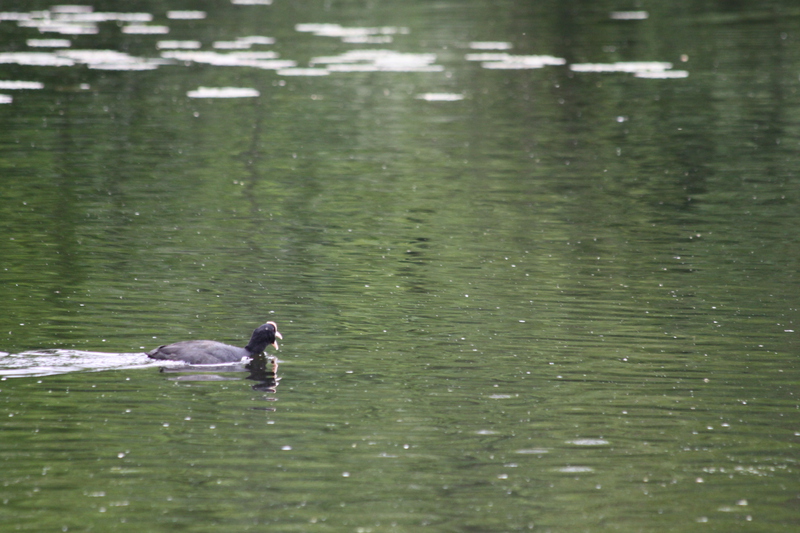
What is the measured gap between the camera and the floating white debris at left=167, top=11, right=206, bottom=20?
5234 centimetres

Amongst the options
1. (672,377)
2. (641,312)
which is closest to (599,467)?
(672,377)

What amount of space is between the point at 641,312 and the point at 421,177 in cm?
1054

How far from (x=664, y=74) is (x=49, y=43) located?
2038cm

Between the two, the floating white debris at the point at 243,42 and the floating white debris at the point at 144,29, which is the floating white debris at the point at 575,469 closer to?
the floating white debris at the point at 243,42

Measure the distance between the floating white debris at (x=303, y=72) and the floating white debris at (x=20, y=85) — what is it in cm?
702

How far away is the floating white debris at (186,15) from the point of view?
172 ft

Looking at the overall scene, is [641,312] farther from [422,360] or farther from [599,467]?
[599,467]

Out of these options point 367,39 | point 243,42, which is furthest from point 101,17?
point 367,39

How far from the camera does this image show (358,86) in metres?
37.5

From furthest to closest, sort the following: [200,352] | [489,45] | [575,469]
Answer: [489,45] < [200,352] < [575,469]

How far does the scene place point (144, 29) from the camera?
47.9 m

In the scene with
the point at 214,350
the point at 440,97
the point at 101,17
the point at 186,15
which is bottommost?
the point at 440,97

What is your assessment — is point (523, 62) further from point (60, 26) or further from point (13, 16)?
point (13, 16)

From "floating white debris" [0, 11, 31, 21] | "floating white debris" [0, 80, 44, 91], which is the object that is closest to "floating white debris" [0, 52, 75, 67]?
"floating white debris" [0, 80, 44, 91]
